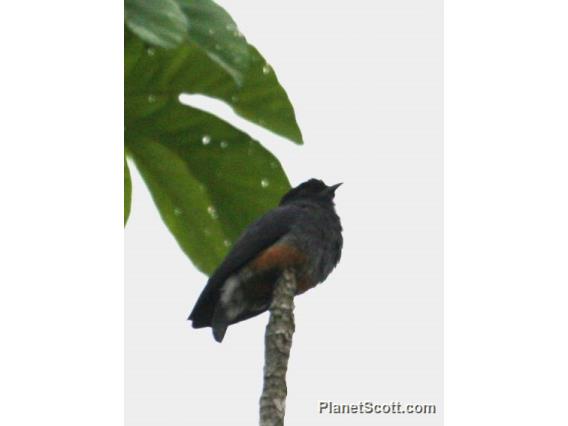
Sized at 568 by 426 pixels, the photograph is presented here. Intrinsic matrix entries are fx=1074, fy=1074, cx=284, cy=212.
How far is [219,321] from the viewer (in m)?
4.93

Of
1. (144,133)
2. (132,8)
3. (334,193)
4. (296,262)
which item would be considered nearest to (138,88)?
(144,133)

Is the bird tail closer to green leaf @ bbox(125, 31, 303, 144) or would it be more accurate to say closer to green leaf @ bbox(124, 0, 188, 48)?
green leaf @ bbox(125, 31, 303, 144)

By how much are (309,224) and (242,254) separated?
51cm

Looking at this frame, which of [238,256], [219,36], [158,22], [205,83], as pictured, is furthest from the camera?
[238,256]

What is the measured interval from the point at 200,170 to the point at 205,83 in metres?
0.38

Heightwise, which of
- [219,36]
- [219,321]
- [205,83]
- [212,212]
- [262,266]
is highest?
[205,83]

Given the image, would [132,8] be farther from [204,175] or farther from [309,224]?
[309,224]

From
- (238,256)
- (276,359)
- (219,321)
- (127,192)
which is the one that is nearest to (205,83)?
(127,192)

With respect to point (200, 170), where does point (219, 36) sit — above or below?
above

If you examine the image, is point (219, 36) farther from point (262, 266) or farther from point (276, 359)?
point (262, 266)

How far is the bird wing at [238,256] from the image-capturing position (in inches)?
190

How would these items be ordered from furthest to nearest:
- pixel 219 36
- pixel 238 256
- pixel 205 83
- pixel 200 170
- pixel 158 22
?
pixel 238 256
pixel 200 170
pixel 205 83
pixel 219 36
pixel 158 22

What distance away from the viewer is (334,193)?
5.64 meters

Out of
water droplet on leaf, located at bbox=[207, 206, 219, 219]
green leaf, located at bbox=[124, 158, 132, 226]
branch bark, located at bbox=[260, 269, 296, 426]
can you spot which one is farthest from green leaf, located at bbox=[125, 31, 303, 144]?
branch bark, located at bbox=[260, 269, 296, 426]
